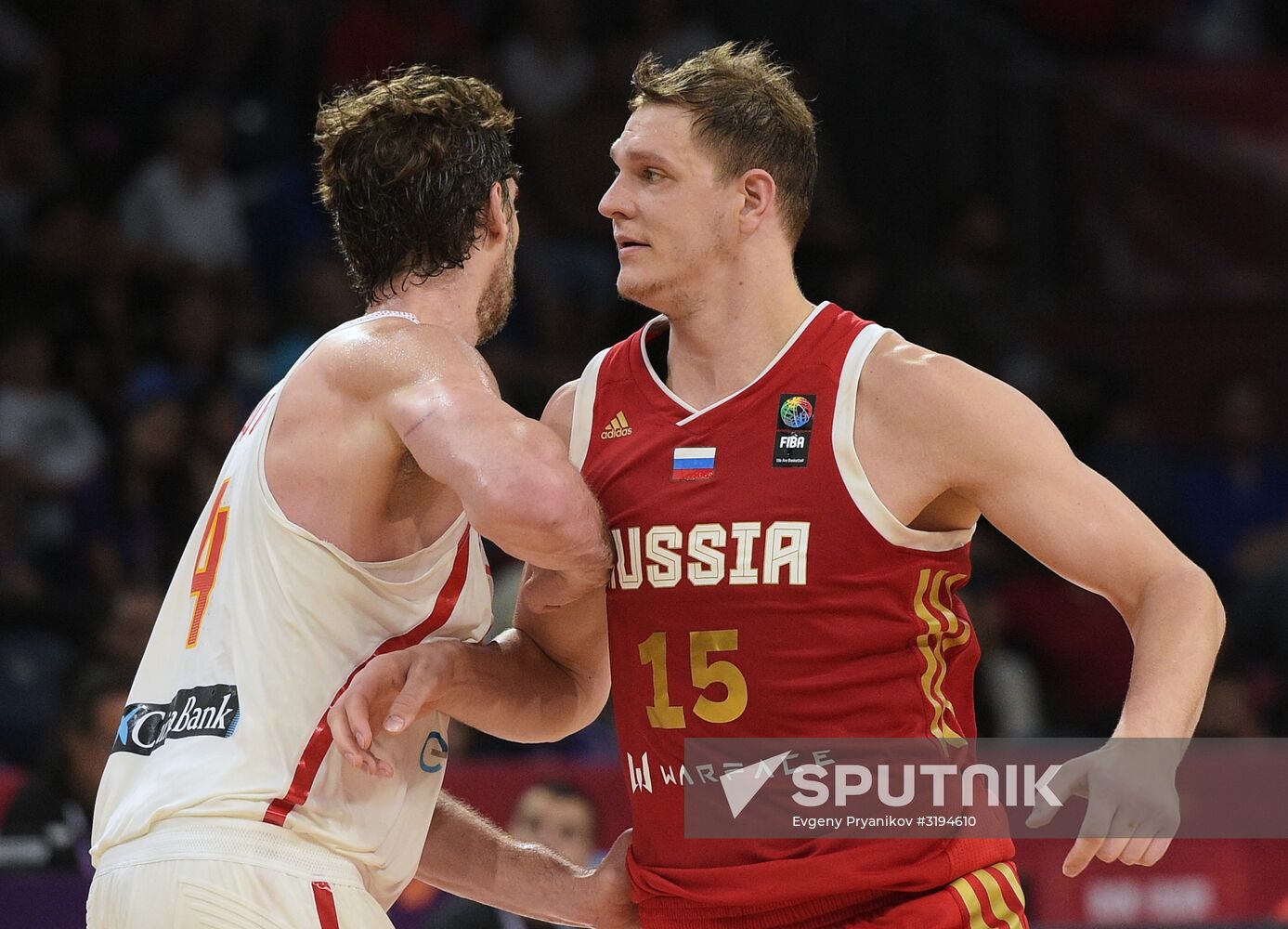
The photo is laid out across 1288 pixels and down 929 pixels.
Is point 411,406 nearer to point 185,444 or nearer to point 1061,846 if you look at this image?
point 1061,846

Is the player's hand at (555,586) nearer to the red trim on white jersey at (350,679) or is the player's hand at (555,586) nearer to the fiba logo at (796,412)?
the red trim on white jersey at (350,679)

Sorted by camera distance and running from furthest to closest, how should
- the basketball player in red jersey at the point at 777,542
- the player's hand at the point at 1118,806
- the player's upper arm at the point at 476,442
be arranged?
the basketball player in red jersey at the point at 777,542
the player's upper arm at the point at 476,442
the player's hand at the point at 1118,806

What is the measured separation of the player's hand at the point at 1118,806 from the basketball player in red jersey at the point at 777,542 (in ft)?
0.85

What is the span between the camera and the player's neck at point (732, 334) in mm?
4160

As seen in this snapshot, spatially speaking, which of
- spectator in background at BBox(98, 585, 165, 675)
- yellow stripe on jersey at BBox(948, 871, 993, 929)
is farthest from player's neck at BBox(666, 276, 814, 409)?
spectator in background at BBox(98, 585, 165, 675)

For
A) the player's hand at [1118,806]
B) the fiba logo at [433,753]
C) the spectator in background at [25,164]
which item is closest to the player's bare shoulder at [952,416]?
the player's hand at [1118,806]

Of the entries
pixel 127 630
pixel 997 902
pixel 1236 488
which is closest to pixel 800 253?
pixel 1236 488

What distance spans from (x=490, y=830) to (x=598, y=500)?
40.1 inches

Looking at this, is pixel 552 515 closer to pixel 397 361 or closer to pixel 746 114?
pixel 397 361

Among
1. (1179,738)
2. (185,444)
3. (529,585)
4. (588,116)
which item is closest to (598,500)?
(529,585)

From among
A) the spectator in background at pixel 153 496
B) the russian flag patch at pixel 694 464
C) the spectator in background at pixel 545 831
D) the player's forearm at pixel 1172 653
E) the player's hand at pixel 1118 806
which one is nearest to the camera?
the player's hand at pixel 1118 806

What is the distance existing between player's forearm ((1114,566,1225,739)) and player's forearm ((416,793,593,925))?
1.61m

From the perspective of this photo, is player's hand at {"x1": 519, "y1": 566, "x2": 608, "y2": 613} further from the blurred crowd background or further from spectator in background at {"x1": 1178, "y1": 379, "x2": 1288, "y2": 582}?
spectator in background at {"x1": 1178, "y1": 379, "x2": 1288, "y2": 582}

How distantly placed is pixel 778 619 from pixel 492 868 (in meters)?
1.15
